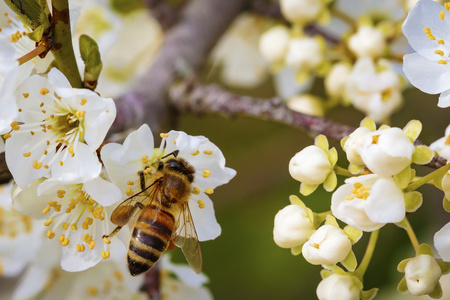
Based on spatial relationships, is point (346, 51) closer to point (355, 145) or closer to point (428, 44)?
point (428, 44)

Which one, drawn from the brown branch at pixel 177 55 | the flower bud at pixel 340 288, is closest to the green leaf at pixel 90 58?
the brown branch at pixel 177 55

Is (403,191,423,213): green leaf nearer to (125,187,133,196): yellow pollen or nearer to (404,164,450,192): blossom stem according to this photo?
(404,164,450,192): blossom stem

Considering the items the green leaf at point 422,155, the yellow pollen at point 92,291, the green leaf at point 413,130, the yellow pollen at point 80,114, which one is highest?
the yellow pollen at point 80,114

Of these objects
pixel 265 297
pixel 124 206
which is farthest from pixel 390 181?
pixel 265 297

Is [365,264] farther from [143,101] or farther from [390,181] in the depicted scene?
[143,101]

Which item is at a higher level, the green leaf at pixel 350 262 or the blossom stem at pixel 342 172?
the blossom stem at pixel 342 172

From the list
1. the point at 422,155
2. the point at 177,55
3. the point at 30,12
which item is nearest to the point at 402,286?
the point at 422,155

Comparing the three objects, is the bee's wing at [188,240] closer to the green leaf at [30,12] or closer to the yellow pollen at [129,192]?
the yellow pollen at [129,192]

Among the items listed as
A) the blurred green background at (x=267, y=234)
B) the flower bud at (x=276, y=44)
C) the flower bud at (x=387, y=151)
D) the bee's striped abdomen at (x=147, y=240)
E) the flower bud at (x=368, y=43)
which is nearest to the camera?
the flower bud at (x=387, y=151)
